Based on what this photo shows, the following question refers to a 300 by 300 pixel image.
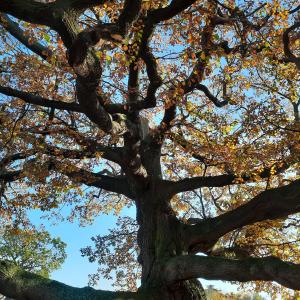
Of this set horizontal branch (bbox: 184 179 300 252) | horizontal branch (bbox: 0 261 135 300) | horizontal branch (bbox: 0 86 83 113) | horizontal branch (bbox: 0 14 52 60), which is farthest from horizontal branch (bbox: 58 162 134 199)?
horizontal branch (bbox: 0 14 52 60)

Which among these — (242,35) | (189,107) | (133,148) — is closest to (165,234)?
(133,148)

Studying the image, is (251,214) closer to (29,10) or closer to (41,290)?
(41,290)

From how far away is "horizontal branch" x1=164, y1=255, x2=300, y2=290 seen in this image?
23.2 ft

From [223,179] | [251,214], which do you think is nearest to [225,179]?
[223,179]

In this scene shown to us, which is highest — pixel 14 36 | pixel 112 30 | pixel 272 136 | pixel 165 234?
pixel 14 36

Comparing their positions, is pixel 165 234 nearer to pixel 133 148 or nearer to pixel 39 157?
pixel 133 148

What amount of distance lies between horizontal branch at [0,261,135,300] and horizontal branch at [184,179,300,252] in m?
2.76

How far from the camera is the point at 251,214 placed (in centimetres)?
1002

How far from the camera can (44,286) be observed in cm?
903

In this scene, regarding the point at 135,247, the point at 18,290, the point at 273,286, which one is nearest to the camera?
the point at 18,290

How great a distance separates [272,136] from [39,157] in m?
6.63

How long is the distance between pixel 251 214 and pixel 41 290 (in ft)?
17.9

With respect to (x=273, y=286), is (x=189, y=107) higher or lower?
higher

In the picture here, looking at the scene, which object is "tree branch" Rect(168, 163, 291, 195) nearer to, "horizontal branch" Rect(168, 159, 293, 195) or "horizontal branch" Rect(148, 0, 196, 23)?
"horizontal branch" Rect(168, 159, 293, 195)
